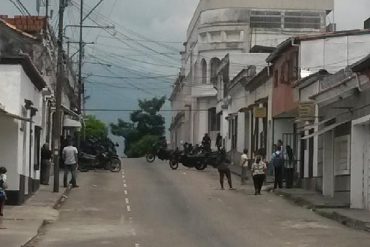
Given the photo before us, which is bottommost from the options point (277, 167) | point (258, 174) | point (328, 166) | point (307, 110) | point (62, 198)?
point (62, 198)

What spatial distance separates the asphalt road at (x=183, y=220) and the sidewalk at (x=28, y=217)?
35 cm

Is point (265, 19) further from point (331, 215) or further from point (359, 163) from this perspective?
point (331, 215)

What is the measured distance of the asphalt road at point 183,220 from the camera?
61.2 feet

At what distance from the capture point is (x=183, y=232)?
20344 mm

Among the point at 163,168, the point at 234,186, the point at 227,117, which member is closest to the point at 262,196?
the point at 234,186

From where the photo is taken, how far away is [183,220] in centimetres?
2323

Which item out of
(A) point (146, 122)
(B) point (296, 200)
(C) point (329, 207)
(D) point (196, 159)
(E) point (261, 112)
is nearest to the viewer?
(C) point (329, 207)

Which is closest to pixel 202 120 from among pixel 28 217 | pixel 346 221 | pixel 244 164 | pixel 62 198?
pixel 244 164

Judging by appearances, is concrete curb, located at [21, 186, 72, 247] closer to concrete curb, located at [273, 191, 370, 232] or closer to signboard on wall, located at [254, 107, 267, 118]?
concrete curb, located at [273, 191, 370, 232]

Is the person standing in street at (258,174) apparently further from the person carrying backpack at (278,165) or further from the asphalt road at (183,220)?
the person carrying backpack at (278,165)

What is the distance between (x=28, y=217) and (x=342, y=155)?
41.2 feet

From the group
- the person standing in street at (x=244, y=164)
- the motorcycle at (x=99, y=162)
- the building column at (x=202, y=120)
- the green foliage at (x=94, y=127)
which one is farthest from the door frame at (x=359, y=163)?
the green foliage at (x=94, y=127)

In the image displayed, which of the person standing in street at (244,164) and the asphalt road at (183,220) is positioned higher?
the person standing in street at (244,164)

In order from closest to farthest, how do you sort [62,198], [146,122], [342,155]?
[62,198]
[342,155]
[146,122]
